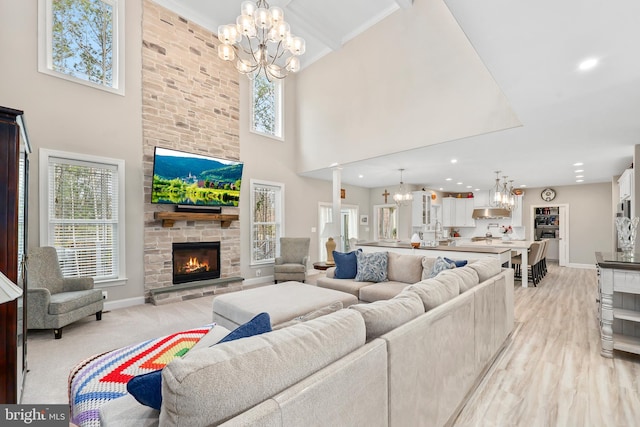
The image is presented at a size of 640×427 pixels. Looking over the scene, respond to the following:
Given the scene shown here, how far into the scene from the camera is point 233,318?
9.14 ft

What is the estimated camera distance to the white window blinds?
3863 millimetres

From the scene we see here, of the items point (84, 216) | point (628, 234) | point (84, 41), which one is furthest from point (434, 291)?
point (84, 41)

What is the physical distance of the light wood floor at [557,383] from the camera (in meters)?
1.83

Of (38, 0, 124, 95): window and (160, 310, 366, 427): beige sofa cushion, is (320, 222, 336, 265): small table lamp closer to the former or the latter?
(38, 0, 124, 95): window

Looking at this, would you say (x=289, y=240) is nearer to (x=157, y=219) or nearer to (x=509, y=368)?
(x=157, y=219)

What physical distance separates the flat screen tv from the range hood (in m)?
8.16

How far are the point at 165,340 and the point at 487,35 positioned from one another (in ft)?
10.3

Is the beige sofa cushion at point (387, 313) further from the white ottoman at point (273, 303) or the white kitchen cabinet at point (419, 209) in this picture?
the white kitchen cabinet at point (419, 209)

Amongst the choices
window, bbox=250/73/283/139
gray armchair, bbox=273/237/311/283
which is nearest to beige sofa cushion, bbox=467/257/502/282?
gray armchair, bbox=273/237/311/283

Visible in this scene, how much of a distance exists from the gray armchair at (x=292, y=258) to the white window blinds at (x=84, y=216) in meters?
2.73

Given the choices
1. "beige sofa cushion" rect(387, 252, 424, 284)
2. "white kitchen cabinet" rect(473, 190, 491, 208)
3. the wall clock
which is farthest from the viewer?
"white kitchen cabinet" rect(473, 190, 491, 208)

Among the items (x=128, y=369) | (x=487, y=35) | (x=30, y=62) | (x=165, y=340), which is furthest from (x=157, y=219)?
(x=487, y=35)

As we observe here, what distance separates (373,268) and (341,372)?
298cm

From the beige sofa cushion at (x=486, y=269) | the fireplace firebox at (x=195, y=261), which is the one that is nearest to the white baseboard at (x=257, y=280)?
the fireplace firebox at (x=195, y=261)
